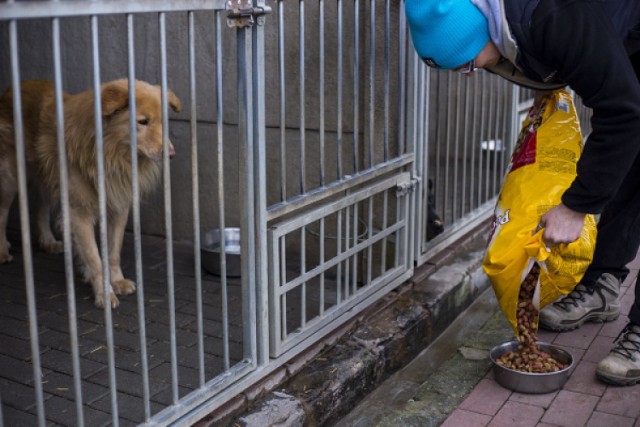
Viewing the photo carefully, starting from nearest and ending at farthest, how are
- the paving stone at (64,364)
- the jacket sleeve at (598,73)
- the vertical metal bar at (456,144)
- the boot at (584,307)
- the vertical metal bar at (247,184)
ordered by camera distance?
the jacket sleeve at (598,73) < the vertical metal bar at (247,184) < the paving stone at (64,364) < the boot at (584,307) < the vertical metal bar at (456,144)

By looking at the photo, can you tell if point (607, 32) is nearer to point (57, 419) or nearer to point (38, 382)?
point (38, 382)

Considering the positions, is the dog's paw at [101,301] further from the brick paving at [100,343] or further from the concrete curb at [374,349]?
the concrete curb at [374,349]

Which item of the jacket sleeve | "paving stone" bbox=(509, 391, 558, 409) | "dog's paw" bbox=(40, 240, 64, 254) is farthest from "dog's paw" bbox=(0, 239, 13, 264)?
the jacket sleeve

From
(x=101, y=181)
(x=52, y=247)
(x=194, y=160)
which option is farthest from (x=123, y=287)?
(x=101, y=181)

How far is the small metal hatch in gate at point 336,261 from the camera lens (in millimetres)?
3344

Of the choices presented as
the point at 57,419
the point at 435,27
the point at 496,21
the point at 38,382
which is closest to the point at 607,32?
the point at 496,21

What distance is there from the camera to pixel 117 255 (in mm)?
4609

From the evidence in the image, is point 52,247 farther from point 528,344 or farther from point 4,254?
point 528,344

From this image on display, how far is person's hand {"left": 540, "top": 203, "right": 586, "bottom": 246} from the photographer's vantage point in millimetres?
3049

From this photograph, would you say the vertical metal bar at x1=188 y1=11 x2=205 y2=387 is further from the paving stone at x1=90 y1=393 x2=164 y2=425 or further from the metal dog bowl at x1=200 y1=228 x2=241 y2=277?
the metal dog bowl at x1=200 y1=228 x2=241 y2=277

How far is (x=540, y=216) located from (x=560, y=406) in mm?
887

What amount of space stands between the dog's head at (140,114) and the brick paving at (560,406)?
1842 mm

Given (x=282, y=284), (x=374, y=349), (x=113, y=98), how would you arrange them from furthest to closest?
(x=374, y=349) < (x=113, y=98) < (x=282, y=284)

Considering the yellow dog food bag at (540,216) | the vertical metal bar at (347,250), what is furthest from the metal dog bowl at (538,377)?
the vertical metal bar at (347,250)
